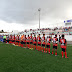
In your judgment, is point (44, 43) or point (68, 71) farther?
point (44, 43)

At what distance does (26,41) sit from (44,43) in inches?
144

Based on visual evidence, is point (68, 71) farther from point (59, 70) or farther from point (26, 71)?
point (26, 71)

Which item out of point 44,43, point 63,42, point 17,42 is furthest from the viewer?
point 17,42

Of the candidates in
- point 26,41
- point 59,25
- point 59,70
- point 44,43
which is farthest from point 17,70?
point 59,25

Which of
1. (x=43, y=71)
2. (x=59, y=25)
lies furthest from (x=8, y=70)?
(x=59, y=25)

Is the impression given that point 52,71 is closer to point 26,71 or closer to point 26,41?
point 26,71

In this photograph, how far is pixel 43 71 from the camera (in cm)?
457

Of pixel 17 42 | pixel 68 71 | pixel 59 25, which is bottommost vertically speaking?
pixel 68 71

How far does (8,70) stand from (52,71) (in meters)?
2.30

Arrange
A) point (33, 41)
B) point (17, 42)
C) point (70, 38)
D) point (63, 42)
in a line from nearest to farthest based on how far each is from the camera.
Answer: point (63, 42) → point (33, 41) → point (17, 42) → point (70, 38)

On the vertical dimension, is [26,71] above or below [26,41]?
below

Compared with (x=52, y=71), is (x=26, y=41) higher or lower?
higher

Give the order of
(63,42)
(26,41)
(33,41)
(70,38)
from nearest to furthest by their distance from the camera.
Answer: (63,42), (33,41), (26,41), (70,38)

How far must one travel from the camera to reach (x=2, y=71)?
4.54 metres
